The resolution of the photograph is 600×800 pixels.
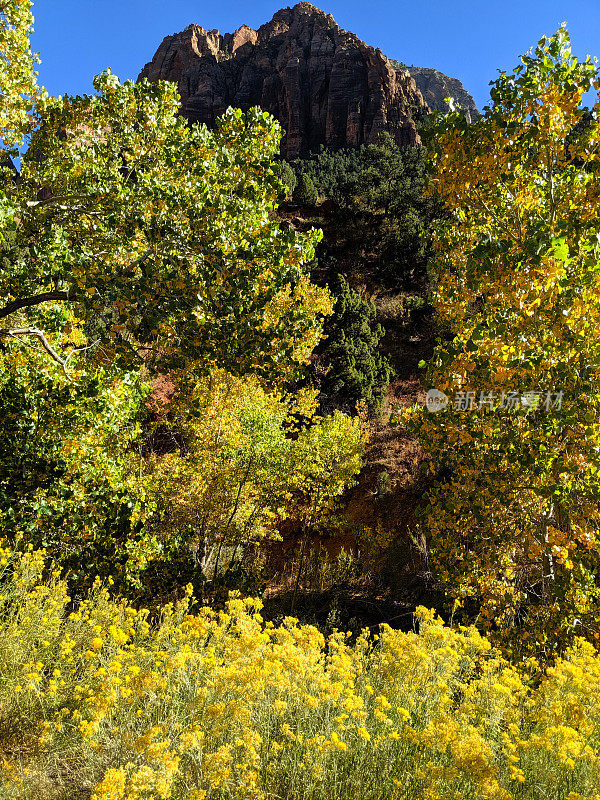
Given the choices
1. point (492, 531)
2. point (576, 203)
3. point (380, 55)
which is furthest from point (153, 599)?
point (380, 55)

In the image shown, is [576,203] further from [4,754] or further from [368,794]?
[4,754]

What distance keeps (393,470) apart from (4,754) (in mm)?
15596

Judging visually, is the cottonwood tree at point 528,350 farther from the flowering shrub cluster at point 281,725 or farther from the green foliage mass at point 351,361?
the green foliage mass at point 351,361

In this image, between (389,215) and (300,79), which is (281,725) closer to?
(389,215)

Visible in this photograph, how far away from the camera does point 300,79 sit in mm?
80062

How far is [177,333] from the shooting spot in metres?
4.58

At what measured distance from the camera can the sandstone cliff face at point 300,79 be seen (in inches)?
2881

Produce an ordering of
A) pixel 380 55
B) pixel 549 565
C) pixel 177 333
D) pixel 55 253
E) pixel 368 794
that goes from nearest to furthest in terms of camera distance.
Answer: pixel 368 794
pixel 177 333
pixel 549 565
pixel 55 253
pixel 380 55

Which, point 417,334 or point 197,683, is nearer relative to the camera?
point 197,683

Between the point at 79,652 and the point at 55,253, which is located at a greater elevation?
the point at 55,253

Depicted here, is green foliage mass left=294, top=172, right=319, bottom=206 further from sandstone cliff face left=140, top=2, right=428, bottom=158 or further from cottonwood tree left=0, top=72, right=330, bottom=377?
sandstone cliff face left=140, top=2, right=428, bottom=158

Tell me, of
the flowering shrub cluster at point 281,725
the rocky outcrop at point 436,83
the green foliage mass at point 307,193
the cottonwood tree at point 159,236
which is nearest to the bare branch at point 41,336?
the cottonwood tree at point 159,236

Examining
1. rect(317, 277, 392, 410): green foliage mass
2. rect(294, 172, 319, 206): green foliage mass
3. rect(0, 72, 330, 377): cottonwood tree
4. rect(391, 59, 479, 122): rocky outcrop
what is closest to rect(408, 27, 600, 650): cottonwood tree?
rect(0, 72, 330, 377): cottonwood tree

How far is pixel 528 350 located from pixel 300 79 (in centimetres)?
9370
